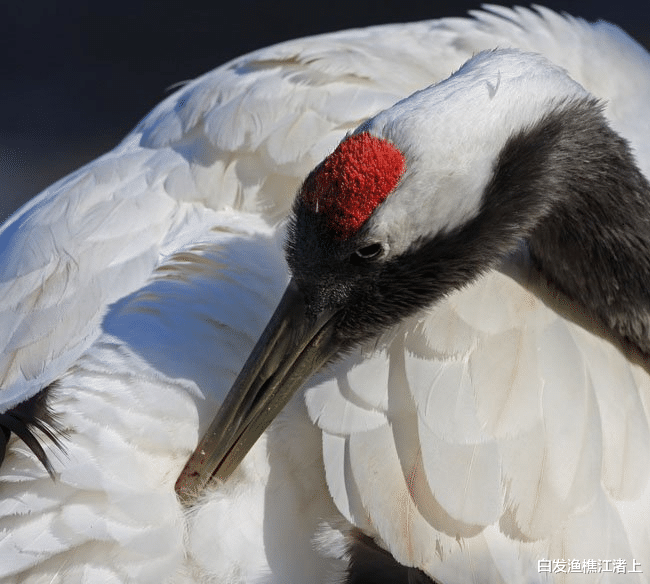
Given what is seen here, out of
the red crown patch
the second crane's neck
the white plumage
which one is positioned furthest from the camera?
the second crane's neck

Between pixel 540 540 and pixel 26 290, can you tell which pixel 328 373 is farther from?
pixel 26 290

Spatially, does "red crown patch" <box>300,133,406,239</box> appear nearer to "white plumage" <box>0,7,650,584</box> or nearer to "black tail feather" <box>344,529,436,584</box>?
"white plumage" <box>0,7,650,584</box>

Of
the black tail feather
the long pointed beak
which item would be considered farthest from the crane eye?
the black tail feather

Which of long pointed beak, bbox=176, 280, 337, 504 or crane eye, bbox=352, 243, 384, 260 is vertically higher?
crane eye, bbox=352, 243, 384, 260

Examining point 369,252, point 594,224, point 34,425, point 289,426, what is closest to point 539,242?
point 594,224

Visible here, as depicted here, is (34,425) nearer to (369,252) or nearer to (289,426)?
(289,426)

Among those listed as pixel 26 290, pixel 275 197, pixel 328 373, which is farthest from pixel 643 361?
pixel 26 290
